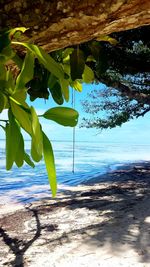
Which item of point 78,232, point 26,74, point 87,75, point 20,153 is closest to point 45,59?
point 26,74

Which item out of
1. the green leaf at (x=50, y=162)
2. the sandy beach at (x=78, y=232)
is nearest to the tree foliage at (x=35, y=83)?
the green leaf at (x=50, y=162)

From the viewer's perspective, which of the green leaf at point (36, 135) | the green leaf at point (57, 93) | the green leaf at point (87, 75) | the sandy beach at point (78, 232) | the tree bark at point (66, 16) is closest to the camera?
the green leaf at point (36, 135)

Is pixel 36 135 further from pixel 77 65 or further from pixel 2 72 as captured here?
pixel 77 65

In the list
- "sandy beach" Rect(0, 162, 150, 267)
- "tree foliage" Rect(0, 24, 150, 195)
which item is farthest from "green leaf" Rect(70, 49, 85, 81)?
"sandy beach" Rect(0, 162, 150, 267)

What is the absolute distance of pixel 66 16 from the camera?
0.62 metres

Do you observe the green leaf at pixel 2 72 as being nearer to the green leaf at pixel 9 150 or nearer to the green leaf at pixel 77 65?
the green leaf at pixel 9 150

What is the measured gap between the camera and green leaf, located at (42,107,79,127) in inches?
20.2

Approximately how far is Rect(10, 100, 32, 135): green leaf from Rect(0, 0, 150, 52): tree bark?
172 mm

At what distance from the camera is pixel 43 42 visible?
65 centimetres

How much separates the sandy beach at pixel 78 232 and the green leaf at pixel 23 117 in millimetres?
2862

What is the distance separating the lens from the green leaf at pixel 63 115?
514mm

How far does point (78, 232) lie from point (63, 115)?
12.8 ft

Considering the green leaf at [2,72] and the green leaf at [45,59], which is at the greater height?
the green leaf at [45,59]

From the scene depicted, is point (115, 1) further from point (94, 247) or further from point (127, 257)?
point (94, 247)
